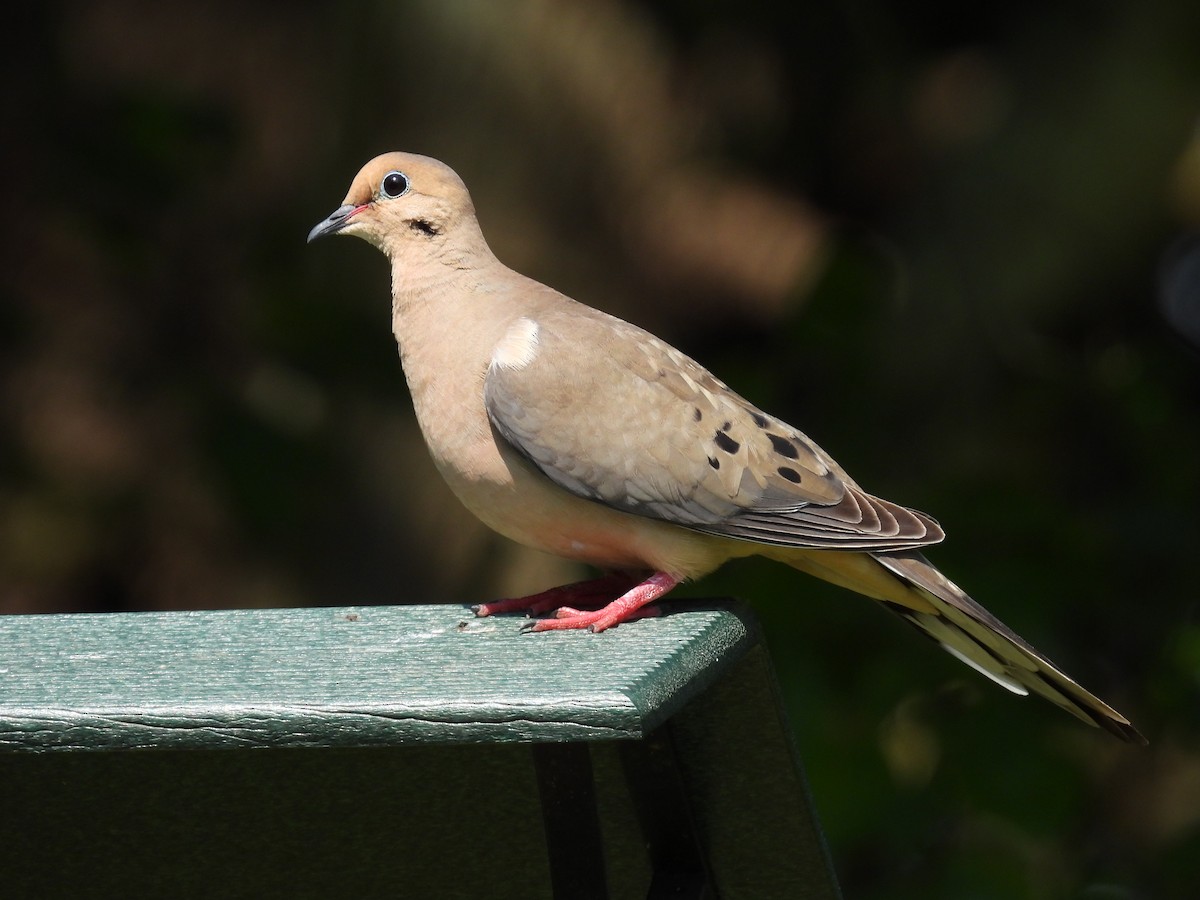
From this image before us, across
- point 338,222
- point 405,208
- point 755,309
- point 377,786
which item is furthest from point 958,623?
point 755,309

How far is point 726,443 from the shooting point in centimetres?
290

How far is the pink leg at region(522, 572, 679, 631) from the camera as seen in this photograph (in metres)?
2.59

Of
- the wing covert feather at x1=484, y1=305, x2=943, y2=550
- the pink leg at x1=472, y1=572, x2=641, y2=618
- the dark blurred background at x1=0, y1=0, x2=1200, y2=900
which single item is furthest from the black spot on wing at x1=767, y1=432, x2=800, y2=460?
the dark blurred background at x1=0, y1=0, x2=1200, y2=900

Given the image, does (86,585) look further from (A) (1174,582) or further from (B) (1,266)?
(A) (1174,582)

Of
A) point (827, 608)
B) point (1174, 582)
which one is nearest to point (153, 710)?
point (827, 608)

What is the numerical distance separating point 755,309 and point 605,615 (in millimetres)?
3311

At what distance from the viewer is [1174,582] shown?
173 inches

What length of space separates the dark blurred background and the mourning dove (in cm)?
98

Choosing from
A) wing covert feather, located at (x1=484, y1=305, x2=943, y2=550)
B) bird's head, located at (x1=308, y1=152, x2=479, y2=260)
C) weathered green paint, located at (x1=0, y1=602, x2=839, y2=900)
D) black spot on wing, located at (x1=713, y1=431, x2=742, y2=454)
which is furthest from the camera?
bird's head, located at (x1=308, y1=152, x2=479, y2=260)

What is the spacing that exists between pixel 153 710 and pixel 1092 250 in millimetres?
3724

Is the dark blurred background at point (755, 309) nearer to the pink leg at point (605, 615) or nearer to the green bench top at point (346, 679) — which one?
the pink leg at point (605, 615)

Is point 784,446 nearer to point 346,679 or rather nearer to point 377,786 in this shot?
point 377,786

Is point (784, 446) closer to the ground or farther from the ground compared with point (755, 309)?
farther from the ground

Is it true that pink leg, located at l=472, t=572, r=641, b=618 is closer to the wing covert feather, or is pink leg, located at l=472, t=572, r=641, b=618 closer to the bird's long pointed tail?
the wing covert feather
